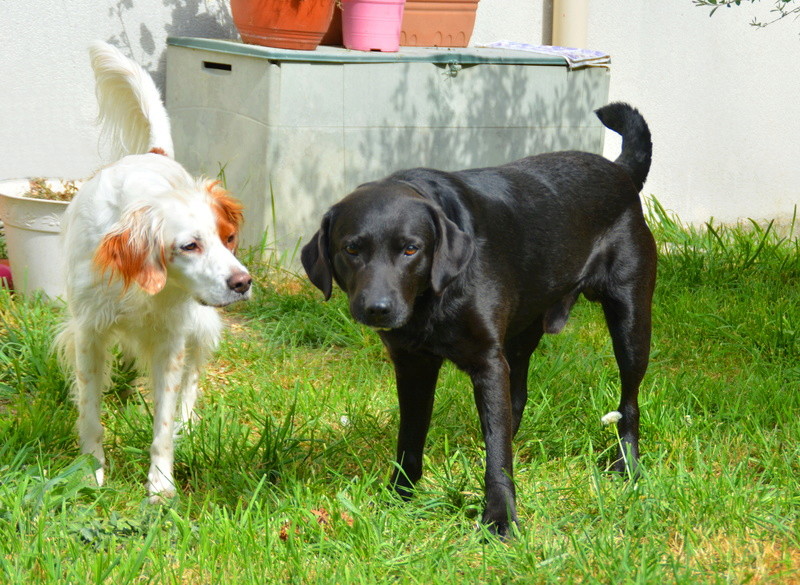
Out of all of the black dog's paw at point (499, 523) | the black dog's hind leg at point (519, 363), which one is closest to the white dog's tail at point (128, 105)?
the black dog's hind leg at point (519, 363)

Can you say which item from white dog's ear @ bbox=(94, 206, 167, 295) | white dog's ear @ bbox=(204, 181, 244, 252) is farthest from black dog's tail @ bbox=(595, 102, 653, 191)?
white dog's ear @ bbox=(94, 206, 167, 295)

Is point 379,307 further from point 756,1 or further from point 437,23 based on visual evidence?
point 756,1

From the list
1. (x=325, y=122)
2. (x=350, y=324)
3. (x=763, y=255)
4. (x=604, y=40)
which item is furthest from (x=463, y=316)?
(x=604, y=40)

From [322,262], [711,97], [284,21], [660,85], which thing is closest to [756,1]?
[711,97]

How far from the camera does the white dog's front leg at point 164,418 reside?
3125 millimetres

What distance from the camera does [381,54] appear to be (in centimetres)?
519

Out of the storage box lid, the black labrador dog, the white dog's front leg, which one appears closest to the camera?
the black labrador dog

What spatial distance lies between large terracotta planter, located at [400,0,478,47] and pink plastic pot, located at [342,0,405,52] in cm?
58

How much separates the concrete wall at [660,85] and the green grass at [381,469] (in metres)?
1.29

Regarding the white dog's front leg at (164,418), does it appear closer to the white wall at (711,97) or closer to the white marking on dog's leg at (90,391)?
the white marking on dog's leg at (90,391)

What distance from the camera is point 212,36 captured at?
5562 millimetres

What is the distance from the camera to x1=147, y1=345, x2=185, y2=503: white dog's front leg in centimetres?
312

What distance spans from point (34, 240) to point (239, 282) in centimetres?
207

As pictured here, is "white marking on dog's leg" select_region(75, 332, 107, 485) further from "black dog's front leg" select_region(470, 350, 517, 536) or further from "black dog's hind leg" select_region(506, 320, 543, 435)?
"black dog's hind leg" select_region(506, 320, 543, 435)
